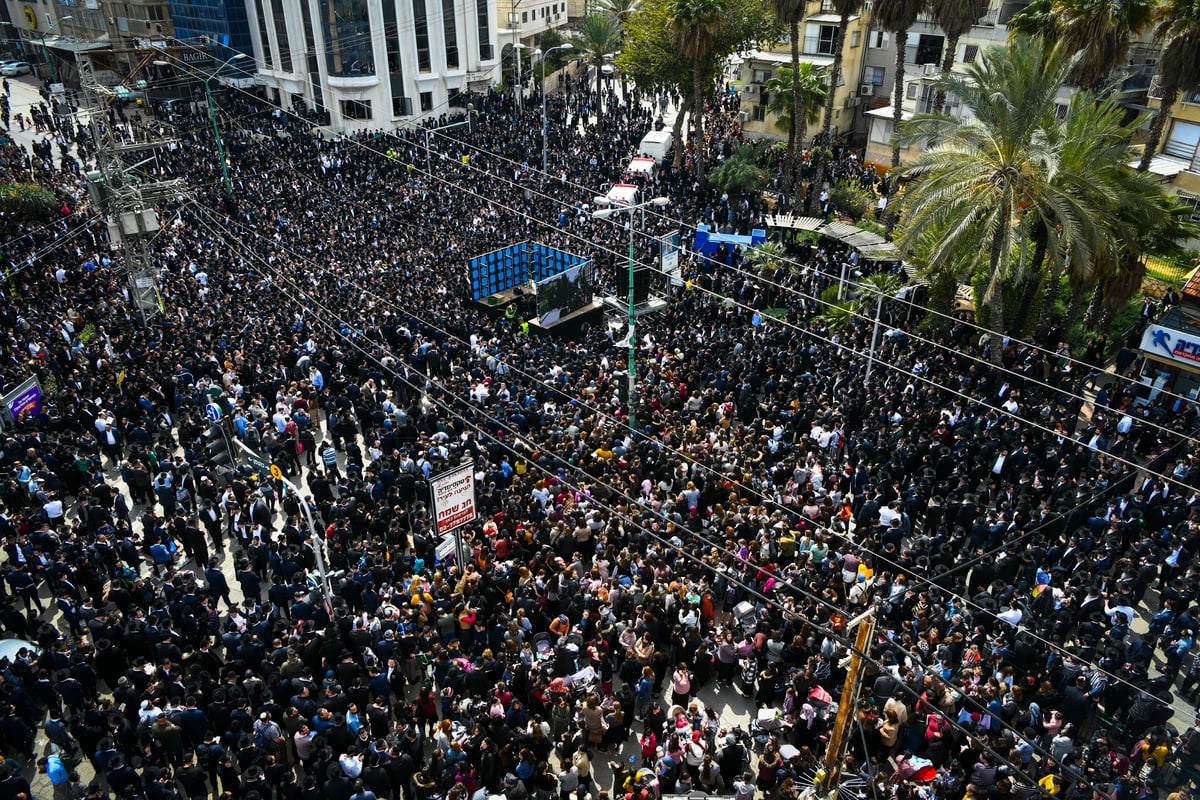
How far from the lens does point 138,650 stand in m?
12.9

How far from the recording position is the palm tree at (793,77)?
32.0 m

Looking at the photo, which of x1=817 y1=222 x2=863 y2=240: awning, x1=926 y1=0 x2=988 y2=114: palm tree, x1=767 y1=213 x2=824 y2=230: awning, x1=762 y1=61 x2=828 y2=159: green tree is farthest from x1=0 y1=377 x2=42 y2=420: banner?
x1=762 y1=61 x2=828 y2=159: green tree

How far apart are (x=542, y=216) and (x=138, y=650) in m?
22.4

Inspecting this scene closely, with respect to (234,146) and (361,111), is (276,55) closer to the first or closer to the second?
(361,111)

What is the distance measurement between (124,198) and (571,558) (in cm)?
1706

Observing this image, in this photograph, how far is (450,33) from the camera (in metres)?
51.0

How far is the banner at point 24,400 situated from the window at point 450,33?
37.7 m

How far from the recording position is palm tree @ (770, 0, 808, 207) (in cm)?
3203

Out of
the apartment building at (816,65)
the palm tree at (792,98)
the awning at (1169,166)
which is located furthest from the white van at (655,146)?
the awning at (1169,166)

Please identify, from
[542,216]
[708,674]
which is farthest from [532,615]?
[542,216]

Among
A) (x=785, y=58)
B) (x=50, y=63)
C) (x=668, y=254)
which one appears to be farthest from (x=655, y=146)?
(x=50, y=63)

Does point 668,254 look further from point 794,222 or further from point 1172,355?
point 1172,355

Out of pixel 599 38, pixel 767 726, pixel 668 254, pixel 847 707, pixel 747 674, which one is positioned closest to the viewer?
pixel 847 707

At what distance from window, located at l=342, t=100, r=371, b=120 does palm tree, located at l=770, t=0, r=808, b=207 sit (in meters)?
25.4
